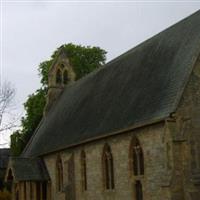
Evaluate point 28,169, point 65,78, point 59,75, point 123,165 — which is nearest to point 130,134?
point 123,165

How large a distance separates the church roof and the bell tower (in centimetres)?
635

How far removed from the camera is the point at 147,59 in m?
29.4

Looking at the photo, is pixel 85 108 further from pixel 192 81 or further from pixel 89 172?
pixel 192 81

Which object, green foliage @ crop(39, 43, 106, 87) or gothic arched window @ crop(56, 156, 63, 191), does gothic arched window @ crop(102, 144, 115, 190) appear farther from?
green foliage @ crop(39, 43, 106, 87)

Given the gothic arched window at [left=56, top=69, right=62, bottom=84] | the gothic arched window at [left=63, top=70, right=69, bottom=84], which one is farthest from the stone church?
the gothic arched window at [left=63, top=70, right=69, bottom=84]

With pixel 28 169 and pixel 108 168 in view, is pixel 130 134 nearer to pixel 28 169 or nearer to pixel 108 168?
pixel 108 168

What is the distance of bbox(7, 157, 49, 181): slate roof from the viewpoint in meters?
35.0

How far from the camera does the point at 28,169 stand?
1411 inches

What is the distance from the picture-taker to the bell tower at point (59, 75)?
4581cm

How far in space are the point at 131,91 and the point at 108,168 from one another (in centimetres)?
464

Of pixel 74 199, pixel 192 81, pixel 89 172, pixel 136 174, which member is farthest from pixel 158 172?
pixel 74 199

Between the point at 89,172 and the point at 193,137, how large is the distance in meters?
8.96

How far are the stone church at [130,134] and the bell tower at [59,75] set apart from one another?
5554mm

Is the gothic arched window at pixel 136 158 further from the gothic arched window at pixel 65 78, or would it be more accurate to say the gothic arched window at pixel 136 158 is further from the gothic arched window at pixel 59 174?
the gothic arched window at pixel 65 78
